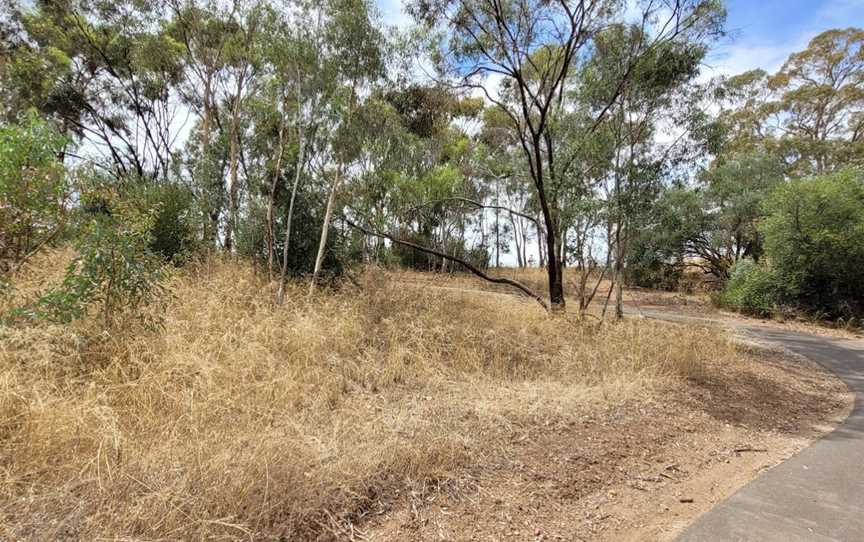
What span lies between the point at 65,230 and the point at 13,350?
4.69ft

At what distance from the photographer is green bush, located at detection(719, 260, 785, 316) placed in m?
14.0

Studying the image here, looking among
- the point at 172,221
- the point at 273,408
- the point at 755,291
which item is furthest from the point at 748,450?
the point at 755,291

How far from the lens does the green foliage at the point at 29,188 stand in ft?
11.8

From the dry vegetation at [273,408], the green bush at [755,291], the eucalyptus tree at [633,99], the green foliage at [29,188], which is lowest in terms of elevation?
the dry vegetation at [273,408]

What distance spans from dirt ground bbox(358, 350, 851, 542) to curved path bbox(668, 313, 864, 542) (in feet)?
0.38

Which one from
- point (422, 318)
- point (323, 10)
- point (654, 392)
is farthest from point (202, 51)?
point (654, 392)

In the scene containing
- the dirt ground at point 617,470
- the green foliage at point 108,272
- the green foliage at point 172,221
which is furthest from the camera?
the green foliage at point 172,221

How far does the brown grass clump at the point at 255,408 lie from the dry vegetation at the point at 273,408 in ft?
0.05

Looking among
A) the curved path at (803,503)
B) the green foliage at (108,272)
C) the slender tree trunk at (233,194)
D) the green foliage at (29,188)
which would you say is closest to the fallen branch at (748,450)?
the curved path at (803,503)

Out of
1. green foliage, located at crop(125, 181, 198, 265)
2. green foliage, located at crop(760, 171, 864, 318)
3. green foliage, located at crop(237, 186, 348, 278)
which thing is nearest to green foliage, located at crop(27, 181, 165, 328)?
green foliage, located at crop(125, 181, 198, 265)

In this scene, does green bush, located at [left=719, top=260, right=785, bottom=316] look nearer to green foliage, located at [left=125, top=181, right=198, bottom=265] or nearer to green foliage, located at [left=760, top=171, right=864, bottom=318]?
green foliage, located at [left=760, top=171, right=864, bottom=318]

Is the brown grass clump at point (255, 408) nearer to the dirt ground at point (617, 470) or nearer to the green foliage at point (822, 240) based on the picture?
the dirt ground at point (617, 470)

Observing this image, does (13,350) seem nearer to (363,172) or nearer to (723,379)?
(723,379)

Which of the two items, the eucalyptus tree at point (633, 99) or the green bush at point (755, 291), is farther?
the green bush at point (755, 291)
